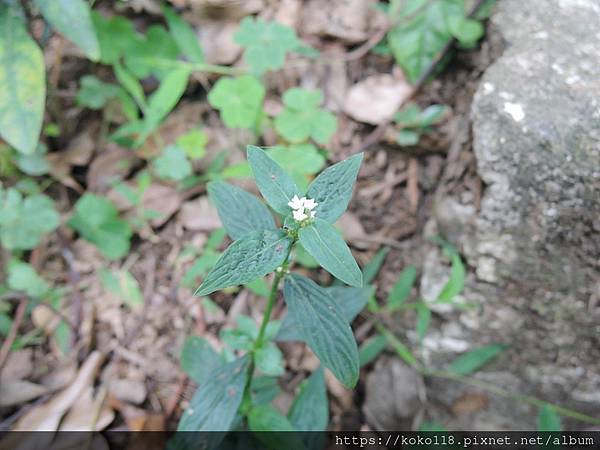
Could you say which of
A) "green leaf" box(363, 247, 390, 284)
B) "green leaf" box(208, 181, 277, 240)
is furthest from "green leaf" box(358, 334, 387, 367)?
"green leaf" box(208, 181, 277, 240)

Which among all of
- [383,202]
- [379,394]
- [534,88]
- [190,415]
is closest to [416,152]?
[383,202]

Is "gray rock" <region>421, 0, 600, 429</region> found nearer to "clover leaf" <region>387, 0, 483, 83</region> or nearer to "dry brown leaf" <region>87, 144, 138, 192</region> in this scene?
"clover leaf" <region>387, 0, 483, 83</region>

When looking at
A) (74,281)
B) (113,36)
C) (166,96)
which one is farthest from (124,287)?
(113,36)

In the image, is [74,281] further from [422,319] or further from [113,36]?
[422,319]

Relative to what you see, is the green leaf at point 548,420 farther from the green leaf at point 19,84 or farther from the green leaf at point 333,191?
the green leaf at point 19,84

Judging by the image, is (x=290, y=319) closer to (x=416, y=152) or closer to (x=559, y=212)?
(x=559, y=212)

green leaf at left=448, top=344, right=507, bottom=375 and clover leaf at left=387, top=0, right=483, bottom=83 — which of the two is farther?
clover leaf at left=387, top=0, right=483, bottom=83

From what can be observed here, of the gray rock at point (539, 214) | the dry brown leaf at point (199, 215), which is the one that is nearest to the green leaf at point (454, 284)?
the gray rock at point (539, 214)
